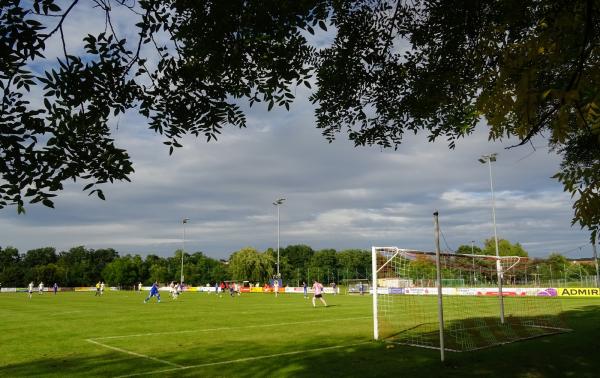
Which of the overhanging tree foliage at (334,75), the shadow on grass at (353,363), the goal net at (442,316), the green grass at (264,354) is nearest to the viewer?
the overhanging tree foliage at (334,75)

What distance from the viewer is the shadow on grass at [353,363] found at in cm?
1044

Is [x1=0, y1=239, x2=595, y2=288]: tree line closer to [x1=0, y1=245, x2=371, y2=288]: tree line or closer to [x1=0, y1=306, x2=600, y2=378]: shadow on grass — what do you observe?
[x1=0, y1=245, x2=371, y2=288]: tree line

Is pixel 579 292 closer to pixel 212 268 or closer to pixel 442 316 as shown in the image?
pixel 442 316

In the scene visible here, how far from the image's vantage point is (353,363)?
11516 mm

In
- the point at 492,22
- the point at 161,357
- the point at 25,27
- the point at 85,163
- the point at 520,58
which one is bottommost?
the point at 161,357

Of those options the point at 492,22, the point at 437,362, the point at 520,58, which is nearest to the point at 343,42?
the point at 492,22

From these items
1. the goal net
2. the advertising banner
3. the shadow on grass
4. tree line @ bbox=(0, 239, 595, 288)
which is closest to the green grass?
the shadow on grass

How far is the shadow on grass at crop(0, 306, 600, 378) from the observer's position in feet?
34.2

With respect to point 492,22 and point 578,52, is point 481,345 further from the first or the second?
point 578,52

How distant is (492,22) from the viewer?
752 centimetres

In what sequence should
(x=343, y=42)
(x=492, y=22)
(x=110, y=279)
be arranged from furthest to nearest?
(x=110, y=279)
(x=343, y=42)
(x=492, y=22)

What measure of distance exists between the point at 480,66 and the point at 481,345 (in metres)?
10.3

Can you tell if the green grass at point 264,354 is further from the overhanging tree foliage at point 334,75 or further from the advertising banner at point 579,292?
the advertising banner at point 579,292

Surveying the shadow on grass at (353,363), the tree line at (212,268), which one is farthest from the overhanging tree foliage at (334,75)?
the tree line at (212,268)
